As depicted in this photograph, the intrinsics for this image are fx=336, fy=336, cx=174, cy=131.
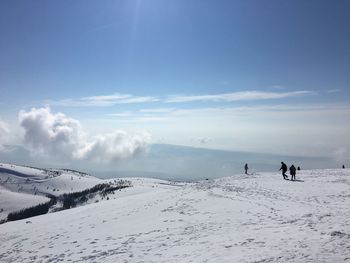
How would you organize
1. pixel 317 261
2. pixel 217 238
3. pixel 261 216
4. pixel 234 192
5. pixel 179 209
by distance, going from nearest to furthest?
pixel 317 261
pixel 217 238
pixel 261 216
pixel 179 209
pixel 234 192

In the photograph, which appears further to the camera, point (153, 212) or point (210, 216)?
point (153, 212)

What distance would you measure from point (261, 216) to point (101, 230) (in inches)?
580

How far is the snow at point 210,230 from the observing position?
57.7ft

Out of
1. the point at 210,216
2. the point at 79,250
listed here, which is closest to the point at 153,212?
the point at 210,216

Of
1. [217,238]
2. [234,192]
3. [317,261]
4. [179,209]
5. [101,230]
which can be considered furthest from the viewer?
[234,192]

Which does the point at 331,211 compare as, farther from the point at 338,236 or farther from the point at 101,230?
the point at 101,230

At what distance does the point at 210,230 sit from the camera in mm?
24250

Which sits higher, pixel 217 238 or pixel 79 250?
pixel 217 238

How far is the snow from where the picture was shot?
57.7 ft

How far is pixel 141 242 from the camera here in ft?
79.5

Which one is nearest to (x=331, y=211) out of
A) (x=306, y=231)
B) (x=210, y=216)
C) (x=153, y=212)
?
(x=306, y=231)

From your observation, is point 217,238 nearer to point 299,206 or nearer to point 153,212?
point 299,206

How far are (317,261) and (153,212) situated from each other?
21800mm

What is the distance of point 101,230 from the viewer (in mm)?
31203
